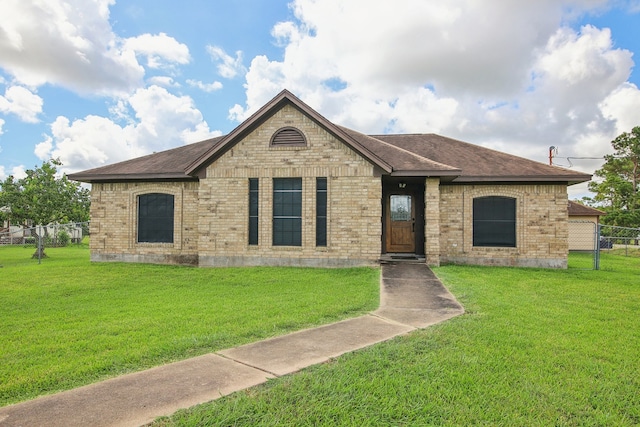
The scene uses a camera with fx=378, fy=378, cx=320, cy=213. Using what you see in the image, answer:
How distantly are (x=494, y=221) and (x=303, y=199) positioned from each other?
662cm

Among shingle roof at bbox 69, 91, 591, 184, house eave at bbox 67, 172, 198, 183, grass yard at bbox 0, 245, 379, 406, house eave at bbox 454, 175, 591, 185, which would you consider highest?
shingle roof at bbox 69, 91, 591, 184

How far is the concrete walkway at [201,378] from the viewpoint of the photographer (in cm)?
291

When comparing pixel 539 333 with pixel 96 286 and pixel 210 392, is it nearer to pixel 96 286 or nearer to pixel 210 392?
pixel 210 392

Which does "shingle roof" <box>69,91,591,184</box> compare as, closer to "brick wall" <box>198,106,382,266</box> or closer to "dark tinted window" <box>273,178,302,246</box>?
"brick wall" <box>198,106,382,266</box>

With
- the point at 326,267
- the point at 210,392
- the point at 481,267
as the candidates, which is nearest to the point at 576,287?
the point at 481,267

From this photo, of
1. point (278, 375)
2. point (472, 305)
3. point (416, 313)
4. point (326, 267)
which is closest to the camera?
point (278, 375)

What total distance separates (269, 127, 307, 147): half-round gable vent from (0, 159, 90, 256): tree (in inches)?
729

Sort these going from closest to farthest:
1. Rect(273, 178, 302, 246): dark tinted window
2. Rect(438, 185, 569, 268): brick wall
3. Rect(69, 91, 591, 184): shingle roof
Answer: Rect(69, 91, 591, 184): shingle roof < Rect(273, 178, 302, 246): dark tinted window < Rect(438, 185, 569, 268): brick wall

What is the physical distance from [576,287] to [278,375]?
8.42 meters

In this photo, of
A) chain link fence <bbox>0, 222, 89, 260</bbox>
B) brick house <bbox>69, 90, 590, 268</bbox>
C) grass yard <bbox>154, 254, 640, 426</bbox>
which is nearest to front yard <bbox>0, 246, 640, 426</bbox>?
grass yard <bbox>154, 254, 640, 426</bbox>

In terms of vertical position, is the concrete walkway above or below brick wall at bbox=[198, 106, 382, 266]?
below

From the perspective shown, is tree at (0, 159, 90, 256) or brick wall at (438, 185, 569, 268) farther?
tree at (0, 159, 90, 256)

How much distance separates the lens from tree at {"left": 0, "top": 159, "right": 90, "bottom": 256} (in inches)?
885

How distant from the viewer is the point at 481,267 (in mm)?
12203
